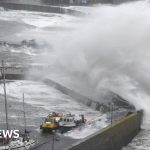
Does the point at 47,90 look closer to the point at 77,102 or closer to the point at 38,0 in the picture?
the point at 77,102

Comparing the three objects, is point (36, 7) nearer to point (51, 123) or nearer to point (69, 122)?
point (69, 122)

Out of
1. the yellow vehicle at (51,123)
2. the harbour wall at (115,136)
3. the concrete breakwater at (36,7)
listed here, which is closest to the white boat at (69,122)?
the yellow vehicle at (51,123)

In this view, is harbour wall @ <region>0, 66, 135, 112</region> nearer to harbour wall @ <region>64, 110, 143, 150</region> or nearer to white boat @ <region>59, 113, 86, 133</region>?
harbour wall @ <region>64, 110, 143, 150</region>

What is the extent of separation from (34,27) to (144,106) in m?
36.2

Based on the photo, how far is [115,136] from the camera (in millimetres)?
16625

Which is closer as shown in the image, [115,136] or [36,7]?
[115,136]

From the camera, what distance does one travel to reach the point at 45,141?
15609 millimetres

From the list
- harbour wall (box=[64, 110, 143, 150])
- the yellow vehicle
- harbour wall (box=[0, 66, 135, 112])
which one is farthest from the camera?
harbour wall (box=[0, 66, 135, 112])

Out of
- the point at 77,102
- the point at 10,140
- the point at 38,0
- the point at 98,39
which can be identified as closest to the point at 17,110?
the point at 77,102

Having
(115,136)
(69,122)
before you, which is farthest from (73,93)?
(115,136)

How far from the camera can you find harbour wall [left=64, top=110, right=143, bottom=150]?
14558 mm

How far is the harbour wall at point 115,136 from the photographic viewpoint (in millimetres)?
14558

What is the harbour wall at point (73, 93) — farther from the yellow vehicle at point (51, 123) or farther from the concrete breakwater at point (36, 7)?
the concrete breakwater at point (36, 7)

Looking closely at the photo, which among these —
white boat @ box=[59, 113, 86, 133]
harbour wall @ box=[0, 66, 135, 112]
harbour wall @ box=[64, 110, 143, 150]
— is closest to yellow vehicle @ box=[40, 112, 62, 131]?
white boat @ box=[59, 113, 86, 133]
